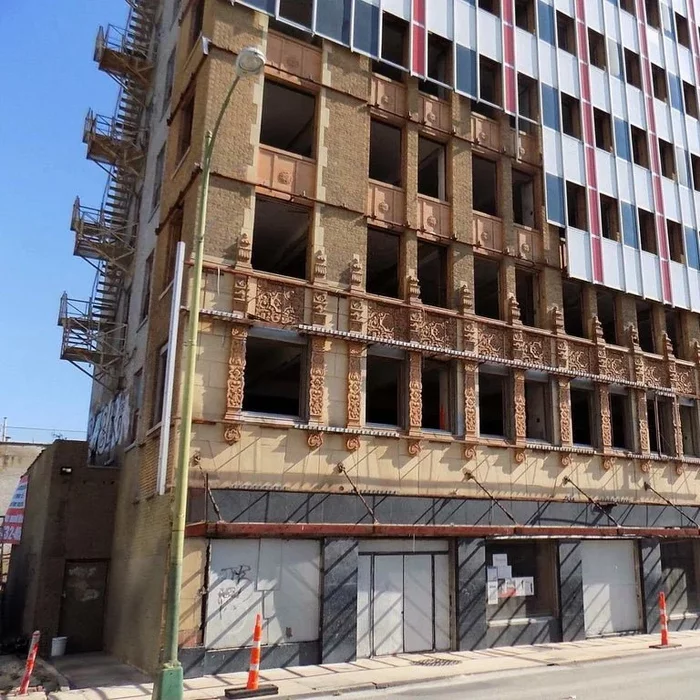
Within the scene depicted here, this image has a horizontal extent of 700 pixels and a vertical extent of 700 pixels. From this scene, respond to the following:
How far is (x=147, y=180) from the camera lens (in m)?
25.8

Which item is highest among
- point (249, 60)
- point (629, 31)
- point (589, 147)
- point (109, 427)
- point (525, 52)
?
point (629, 31)

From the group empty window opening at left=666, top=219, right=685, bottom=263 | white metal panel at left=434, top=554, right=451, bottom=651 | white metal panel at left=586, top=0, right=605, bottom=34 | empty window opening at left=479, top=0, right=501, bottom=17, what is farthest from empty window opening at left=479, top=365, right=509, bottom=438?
white metal panel at left=586, top=0, right=605, bottom=34

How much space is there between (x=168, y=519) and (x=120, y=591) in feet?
15.5

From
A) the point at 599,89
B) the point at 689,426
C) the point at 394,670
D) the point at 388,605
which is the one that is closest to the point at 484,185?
the point at 599,89

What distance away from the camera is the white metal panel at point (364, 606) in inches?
677

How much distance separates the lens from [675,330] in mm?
27953

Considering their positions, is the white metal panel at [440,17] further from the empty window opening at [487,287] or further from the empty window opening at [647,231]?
the empty window opening at [647,231]

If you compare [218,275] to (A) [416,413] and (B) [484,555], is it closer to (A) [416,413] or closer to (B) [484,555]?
(A) [416,413]

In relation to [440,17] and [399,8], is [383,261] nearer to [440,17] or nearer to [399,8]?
[399,8]

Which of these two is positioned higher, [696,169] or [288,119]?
[696,169]

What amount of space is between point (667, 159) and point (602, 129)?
4.08 m

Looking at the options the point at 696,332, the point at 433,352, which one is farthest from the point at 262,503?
the point at 696,332

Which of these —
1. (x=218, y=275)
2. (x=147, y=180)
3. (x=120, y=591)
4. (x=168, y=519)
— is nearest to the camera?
(x=168, y=519)

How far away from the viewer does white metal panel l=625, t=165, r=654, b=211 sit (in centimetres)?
2725
